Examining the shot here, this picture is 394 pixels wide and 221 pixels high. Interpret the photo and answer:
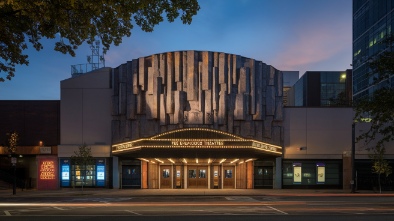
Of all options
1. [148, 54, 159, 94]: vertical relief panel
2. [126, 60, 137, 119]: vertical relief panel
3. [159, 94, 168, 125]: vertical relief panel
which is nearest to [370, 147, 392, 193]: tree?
[159, 94, 168, 125]: vertical relief panel

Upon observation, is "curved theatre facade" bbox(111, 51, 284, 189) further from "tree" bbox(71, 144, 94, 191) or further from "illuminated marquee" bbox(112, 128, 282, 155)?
"tree" bbox(71, 144, 94, 191)

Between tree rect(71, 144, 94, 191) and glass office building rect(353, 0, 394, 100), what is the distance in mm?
51083

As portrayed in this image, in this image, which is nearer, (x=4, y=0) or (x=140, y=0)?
(x=4, y=0)

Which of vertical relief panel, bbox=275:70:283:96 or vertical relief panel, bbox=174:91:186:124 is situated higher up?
vertical relief panel, bbox=275:70:283:96

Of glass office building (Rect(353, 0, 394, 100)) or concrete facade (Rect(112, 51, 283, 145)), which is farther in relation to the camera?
glass office building (Rect(353, 0, 394, 100))

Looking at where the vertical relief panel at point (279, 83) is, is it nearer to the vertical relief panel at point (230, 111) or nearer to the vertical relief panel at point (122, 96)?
the vertical relief panel at point (230, 111)

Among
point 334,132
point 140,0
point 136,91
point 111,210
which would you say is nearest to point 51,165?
point 136,91

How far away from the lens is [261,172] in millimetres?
43375

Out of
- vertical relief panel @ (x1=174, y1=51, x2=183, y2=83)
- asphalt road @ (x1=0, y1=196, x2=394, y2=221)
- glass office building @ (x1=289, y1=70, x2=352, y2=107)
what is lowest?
asphalt road @ (x1=0, y1=196, x2=394, y2=221)

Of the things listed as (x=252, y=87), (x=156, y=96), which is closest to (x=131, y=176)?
(x=156, y=96)

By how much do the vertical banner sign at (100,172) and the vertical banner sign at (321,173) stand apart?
62.8 ft

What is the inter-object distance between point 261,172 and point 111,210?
→ 71.6 ft

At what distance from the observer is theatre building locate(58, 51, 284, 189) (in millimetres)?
41906

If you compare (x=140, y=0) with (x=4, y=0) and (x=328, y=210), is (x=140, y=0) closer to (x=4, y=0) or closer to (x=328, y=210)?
(x=4, y=0)
